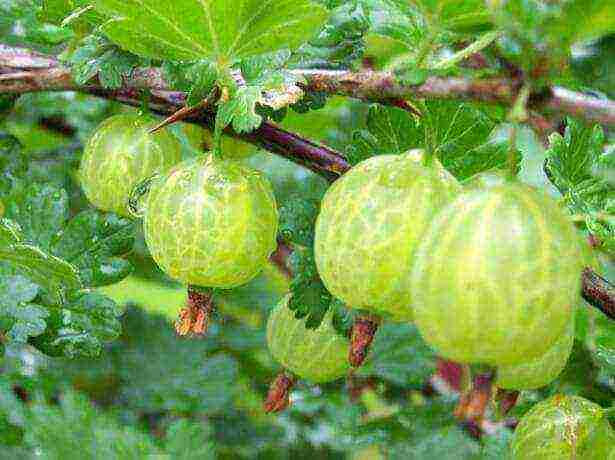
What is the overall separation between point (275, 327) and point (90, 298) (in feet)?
0.96

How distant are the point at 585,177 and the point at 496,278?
0.54 meters

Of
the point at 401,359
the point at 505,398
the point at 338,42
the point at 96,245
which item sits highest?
the point at 338,42

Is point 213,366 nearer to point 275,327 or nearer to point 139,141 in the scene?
point 275,327

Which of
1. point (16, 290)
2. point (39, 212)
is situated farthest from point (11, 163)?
point (16, 290)

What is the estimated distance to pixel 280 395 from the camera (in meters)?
1.44

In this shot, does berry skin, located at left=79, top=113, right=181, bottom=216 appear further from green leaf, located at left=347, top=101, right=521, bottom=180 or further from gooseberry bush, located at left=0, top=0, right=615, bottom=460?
green leaf, located at left=347, top=101, right=521, bottom=180

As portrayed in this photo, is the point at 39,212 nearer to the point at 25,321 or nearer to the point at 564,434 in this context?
the point at 25,321

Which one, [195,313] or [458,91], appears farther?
[195,313]

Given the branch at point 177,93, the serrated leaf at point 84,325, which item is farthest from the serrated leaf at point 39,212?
the branch at point 177,93

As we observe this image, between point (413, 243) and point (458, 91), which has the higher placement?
point (458, 91)

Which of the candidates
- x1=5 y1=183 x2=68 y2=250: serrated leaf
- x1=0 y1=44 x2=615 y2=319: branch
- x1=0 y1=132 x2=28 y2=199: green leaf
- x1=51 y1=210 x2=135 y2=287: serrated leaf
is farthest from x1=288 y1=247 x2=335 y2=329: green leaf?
x1=0 y1=132 x2=28 y2=199: green leaf

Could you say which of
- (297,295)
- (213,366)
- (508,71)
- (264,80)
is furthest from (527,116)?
(213,366)

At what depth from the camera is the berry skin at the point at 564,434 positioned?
1275 mm

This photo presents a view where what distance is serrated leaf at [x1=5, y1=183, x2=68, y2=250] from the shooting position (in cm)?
153
